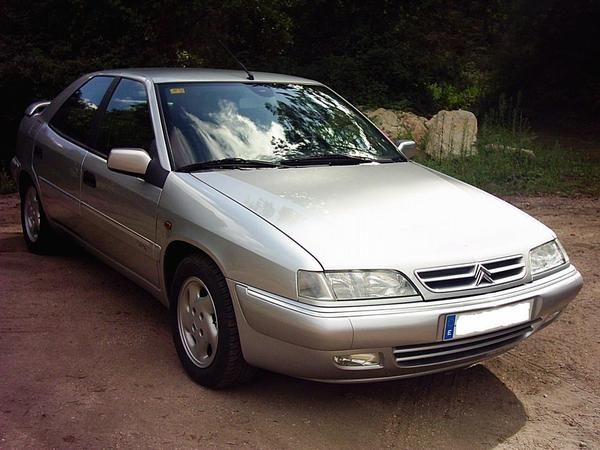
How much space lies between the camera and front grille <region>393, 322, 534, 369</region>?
9.83ft

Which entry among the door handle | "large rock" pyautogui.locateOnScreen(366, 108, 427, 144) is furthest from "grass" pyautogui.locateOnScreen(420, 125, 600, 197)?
the door handle

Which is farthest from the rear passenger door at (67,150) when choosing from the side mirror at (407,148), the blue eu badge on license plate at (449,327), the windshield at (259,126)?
the blue eu badge on license plate at (449,327)

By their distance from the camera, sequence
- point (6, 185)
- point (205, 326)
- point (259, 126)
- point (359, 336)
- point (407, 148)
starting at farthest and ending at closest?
point (6, 185) < point (407, 148) < point (259, 126) < point (205, 326) < point (359, 336)

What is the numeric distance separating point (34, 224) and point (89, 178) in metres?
1.54

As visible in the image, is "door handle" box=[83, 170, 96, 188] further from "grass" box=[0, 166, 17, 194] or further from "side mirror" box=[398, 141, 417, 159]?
"grass" box=[0, 166, 17, 194]

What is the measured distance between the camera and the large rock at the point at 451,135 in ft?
32.9

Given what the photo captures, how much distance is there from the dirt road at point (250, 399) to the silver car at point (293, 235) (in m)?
0.27

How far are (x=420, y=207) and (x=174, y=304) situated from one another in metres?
1.39

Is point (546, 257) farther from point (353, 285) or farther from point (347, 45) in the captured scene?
point (347, 45)

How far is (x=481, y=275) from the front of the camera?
312cm

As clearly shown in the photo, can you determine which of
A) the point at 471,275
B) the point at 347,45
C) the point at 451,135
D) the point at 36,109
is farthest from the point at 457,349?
the point at 347,45

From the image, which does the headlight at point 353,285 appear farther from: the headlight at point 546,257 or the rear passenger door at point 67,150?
the rear passenger door at point 67,150

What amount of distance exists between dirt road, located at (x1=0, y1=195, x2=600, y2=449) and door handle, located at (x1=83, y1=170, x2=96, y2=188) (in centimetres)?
83

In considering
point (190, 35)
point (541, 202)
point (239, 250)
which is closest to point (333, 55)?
point (190, 35)
